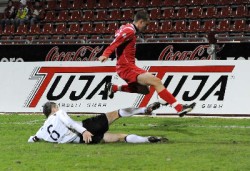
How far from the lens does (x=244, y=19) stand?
23797 millimetres

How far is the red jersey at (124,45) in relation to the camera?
11852mm

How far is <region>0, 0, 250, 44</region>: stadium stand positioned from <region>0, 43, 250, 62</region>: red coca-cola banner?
1.47 meters

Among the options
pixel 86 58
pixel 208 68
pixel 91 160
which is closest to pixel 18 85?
pixel 86 58

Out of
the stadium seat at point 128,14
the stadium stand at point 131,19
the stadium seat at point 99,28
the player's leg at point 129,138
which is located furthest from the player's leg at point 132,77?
the stadium seat at point 128,14

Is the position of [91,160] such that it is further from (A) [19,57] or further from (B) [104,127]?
(A) [19,57]

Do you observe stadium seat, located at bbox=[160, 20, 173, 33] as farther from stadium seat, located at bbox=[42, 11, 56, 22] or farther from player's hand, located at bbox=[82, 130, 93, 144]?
player's hand, located at bbox=[82, 130, 93, 144]

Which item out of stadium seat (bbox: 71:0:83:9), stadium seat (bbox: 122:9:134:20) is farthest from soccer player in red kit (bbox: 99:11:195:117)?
stadium seat (bbox: 71:0:83:9)

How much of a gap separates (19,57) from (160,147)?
1192 centimetres

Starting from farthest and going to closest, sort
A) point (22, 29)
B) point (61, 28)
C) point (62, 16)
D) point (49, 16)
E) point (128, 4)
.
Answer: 1. point (49, 16)
2. point (22, 29)
3. point (62, 16)
4. point (61, 28)
5. point (128, 4)

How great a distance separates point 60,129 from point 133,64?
2.90 meters

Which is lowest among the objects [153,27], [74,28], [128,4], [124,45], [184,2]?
[74,28]

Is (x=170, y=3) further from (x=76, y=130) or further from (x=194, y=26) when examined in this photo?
(x=76, y=130)

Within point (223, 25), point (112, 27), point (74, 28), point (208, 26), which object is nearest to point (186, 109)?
point (223, 25)

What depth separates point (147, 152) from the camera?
30.9 ft
